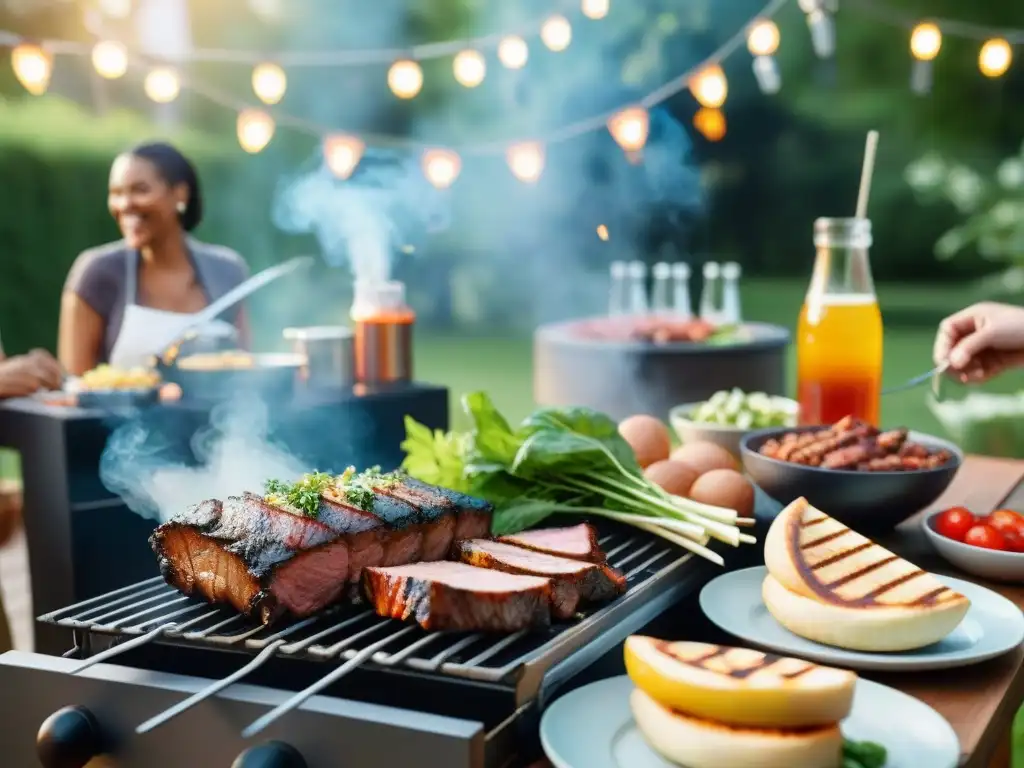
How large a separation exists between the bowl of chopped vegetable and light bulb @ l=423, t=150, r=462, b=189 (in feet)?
10.8

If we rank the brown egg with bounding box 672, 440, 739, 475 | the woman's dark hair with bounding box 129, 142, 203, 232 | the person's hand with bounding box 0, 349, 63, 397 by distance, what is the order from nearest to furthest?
the brown egg with bounding box 672, 440, 739, 475
the person's hand with bounding box 0, 349, 63, 397
the woman's dark hair with bounding box 129, 142, 203, 232

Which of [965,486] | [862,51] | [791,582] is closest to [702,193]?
[862,51]

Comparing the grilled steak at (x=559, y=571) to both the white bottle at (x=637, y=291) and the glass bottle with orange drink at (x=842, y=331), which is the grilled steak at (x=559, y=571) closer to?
the glass bottle with orange drink at (x=842, y=331)

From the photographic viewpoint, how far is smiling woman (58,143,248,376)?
18.5 ft

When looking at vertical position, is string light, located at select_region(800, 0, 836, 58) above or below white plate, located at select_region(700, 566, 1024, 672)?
above

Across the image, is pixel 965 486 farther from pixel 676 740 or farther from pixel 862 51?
pixel 862 51

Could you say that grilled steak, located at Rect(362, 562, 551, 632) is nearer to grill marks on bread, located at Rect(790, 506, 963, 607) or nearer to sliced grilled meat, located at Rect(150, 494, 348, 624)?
sliced grilled meat, located at Rect(150, 494, 348, 624)

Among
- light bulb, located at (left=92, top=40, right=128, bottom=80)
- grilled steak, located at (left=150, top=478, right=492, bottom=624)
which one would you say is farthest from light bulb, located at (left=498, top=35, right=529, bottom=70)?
grilled steak, located at (left=150, top=478, right=492, bottom=624)

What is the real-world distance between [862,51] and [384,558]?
15470 mm

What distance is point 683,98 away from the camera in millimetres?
15914

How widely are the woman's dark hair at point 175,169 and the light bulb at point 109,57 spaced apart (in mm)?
444

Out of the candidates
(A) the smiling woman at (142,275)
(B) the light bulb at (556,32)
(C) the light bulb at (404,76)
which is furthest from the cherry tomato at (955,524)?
(B) the light bulb at (556,32)

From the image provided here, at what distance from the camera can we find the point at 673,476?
238 cm

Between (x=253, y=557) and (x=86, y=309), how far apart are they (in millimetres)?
4706
